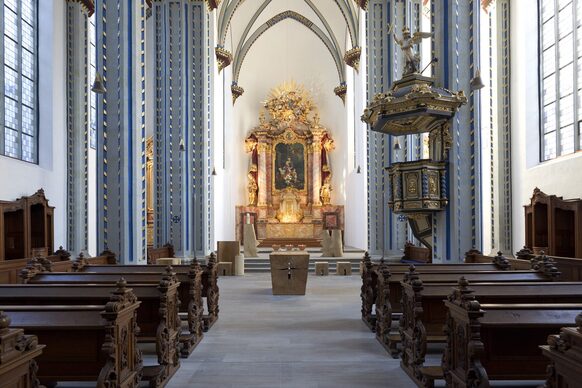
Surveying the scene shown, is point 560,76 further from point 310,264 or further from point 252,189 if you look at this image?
point 252,189

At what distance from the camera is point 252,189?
96.3ft

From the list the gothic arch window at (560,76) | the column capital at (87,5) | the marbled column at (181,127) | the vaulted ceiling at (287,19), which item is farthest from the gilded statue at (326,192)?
the column capital at (87,5)

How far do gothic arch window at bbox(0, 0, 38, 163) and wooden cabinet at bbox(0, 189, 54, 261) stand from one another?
1148 millimetres

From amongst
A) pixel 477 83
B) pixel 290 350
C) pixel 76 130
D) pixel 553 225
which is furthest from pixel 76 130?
pixel 553 225

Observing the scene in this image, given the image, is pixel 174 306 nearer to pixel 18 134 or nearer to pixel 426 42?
pixel 18 134

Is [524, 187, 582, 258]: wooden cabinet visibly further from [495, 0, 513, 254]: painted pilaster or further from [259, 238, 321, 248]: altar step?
[259, 238, 321, 248]: altar step

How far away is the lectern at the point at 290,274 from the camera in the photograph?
12.5 meters

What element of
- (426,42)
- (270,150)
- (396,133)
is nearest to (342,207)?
(270,150)

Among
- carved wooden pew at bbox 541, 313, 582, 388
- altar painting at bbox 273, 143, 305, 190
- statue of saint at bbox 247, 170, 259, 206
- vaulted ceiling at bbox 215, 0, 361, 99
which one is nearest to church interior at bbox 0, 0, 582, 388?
carved wooden pew at bbox 541, 313, 582, 388

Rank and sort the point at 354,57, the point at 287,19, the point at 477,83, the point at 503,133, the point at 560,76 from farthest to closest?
the point at 287,19, the point at 354,57, the point at 503,133, the point at 560,76, the point at 477,83

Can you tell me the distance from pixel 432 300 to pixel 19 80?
→ 36.8ft

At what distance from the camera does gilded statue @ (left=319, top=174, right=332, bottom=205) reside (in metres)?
29.0

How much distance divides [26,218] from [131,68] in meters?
4.37

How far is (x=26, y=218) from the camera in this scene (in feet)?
42.2
